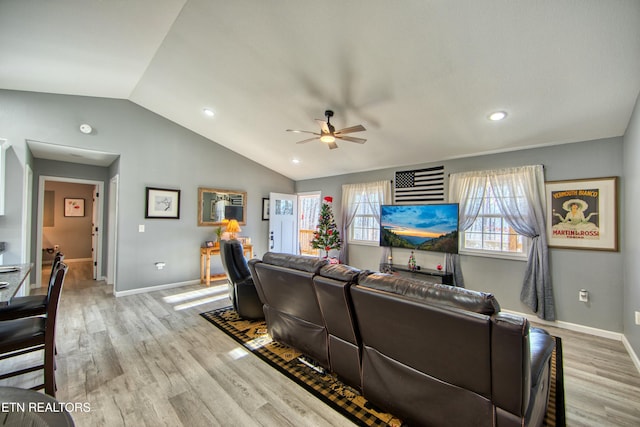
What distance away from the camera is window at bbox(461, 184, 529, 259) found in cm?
382

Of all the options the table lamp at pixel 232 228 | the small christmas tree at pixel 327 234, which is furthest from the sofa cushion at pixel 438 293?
the table lamp at pixel 232 228

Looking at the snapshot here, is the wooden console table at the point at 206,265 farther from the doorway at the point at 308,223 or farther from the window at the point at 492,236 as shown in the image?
the window at the point at 492,236

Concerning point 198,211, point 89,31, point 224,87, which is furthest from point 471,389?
point 198,211

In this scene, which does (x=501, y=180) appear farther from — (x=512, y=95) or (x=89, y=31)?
(x=89, y=31)

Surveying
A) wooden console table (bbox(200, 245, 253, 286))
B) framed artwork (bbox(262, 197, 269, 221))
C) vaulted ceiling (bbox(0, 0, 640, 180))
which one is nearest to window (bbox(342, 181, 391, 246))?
vaulted ceiling (bbox(0, 0, 640, 180))

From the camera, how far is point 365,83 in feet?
9.93

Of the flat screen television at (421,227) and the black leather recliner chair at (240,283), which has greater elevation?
the flat screen television at (421,227)

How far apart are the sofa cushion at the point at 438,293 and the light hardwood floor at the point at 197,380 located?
3.21ft

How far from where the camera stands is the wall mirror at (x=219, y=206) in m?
5.50

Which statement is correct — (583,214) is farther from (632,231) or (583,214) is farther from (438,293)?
(438,293)

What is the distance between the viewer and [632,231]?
8.91 feet

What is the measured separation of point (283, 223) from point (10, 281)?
4.94 metres

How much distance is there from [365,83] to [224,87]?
2004 mm

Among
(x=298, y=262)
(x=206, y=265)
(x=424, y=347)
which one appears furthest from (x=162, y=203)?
(x=424, y=347)
